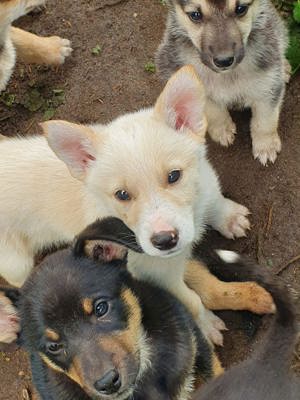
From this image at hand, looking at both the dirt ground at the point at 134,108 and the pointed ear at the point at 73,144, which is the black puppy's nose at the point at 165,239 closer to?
the pointed ear at the point at 73,144

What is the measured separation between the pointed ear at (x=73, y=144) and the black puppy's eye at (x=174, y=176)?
0.47m

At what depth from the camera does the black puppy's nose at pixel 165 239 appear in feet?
11.0

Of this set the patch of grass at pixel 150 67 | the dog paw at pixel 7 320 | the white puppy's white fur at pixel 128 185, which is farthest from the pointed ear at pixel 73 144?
the patch of grass at pixel 150 67

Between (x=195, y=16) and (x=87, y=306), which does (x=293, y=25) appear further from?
(x=87, y=306)

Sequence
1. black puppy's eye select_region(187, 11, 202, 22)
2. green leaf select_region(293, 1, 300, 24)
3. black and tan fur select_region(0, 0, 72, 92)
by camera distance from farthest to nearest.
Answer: black and tan fur select_region(0, 0, 72, 92)
green leaf select_region(293, 1, 300, 24)
black puppy's eye select_region(187, 11, 202, 22)

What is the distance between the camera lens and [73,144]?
3.69 meters

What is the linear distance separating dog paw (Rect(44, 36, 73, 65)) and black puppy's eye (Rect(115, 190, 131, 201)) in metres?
2.26

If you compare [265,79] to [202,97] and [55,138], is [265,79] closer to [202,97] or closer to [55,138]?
[202,97]

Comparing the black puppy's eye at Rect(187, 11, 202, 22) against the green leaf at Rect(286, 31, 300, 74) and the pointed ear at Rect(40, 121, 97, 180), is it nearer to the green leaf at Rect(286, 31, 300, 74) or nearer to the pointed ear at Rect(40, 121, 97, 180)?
the pointed ear at Rect(40, 121, 97, 180)

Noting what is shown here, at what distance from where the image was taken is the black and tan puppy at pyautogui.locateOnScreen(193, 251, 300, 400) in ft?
9.69

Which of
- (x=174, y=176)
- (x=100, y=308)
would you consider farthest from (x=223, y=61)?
(x=100, y=308)

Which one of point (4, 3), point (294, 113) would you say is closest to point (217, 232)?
point (294, 113)

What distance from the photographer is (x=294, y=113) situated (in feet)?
16.4

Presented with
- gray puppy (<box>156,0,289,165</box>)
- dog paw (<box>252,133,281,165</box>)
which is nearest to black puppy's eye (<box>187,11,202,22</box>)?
gray puppy (<box>156,0,289,165</box>)
